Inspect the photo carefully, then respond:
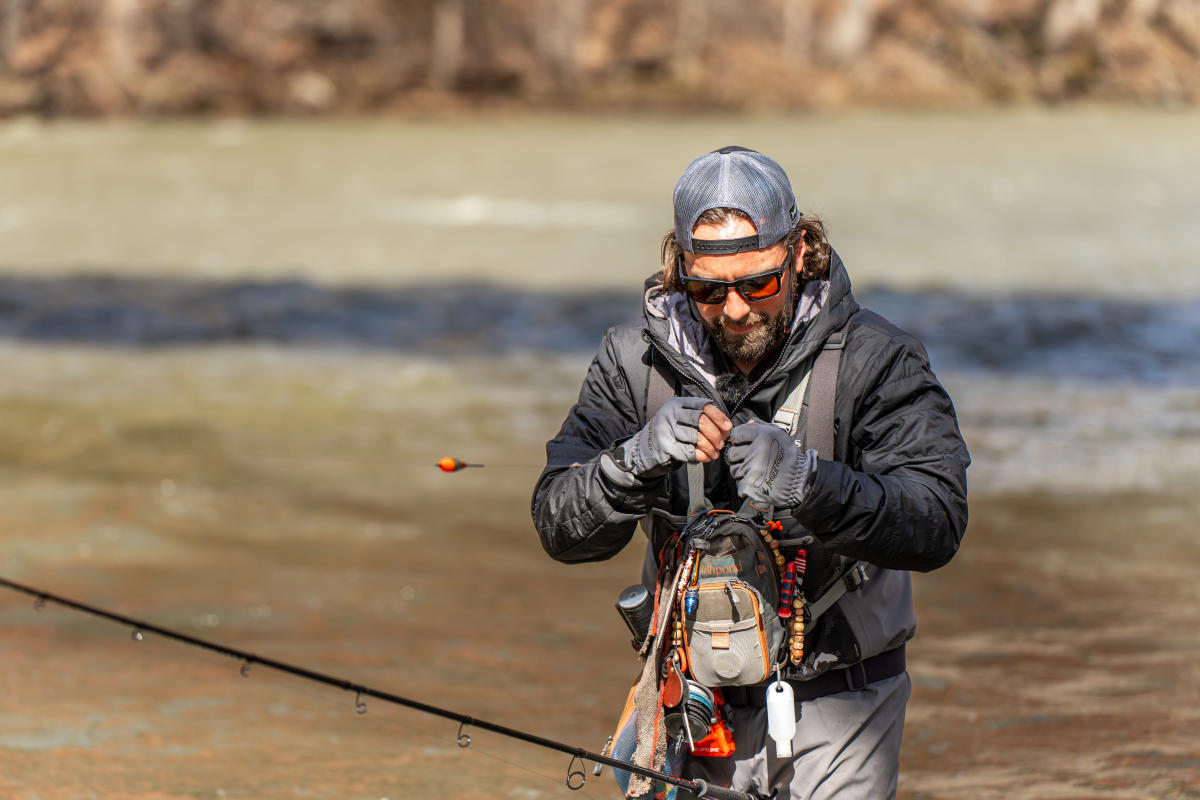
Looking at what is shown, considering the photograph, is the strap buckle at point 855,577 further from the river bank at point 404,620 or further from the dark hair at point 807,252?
the river bank at point 404,620

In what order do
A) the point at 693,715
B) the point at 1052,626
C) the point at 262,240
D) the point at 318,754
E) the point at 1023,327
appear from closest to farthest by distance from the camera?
1. the point at 693,715
2. the point at 318,754
3. the point at 1052,626
4. the point at 1023,327
5. the point at 262,240

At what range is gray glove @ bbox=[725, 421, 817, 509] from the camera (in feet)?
9.23

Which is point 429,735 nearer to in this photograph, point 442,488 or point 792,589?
point 792,589

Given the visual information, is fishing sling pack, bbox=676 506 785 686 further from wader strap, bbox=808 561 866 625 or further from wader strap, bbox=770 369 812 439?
wader strap, bbox=770 369 812 439

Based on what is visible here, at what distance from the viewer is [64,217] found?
84.7 ft

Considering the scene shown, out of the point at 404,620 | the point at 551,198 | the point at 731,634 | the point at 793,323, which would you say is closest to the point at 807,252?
the point at 793,323

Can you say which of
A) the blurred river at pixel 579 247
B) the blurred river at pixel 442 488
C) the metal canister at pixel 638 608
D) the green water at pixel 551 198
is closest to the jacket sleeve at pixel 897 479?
the metal canister at pixel 638 608

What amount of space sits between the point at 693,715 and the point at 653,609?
0.24 meters

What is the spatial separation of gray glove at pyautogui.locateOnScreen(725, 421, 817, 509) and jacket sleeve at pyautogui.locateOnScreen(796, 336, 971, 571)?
2 centimetres

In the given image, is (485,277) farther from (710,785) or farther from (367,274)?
(710,785)

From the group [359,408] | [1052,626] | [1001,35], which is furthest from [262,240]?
[1001,35]

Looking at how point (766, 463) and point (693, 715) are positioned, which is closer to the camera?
point (766, 463)

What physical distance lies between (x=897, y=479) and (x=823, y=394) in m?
0.24

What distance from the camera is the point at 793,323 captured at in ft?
10.3
